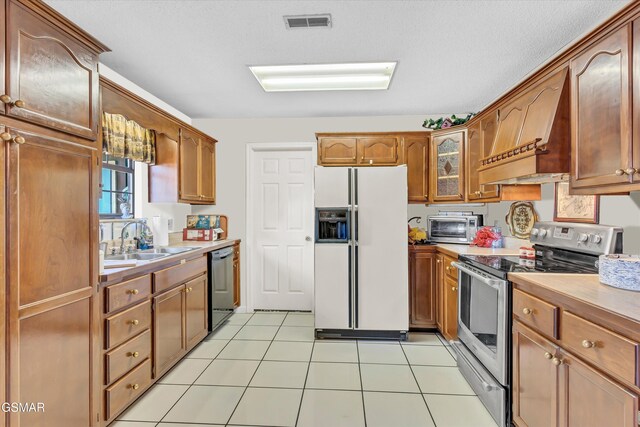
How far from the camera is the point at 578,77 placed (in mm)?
1729

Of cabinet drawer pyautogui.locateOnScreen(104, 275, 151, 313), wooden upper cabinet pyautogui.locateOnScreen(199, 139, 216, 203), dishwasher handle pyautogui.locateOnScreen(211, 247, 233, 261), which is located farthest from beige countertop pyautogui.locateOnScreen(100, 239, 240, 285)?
wooden upper cabinet pyautogui.locateOnScreen(199, 139, 216, 203)

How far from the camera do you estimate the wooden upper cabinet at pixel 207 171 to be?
370 centimetres

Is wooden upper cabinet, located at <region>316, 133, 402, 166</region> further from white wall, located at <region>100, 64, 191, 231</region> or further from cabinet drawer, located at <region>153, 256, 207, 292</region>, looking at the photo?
white wall, located at <region>100, 64, 191, 231</region>

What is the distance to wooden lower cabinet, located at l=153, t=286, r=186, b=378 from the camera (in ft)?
7.47

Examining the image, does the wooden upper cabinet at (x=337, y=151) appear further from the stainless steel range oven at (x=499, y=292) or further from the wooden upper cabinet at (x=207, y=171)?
the stainless steel range oven at (x=499, y=292)

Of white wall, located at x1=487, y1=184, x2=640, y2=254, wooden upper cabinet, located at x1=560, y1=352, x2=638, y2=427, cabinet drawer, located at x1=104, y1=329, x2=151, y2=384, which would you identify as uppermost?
white wall, located at x1=487, y1=184, x2=640, y2=254

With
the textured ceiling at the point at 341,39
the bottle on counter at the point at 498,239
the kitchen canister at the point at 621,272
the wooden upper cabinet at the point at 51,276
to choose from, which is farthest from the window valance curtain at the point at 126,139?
the bottle on counter at the point at 498,239

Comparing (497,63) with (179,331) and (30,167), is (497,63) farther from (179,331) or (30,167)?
(179,331)

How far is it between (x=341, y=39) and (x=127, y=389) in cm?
266

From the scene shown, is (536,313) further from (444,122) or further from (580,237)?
(444,122)

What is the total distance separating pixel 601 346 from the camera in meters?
1.19

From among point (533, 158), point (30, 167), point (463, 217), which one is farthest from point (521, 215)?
point (30, 167)

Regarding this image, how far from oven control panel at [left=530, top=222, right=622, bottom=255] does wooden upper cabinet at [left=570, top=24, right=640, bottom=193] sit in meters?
0.34

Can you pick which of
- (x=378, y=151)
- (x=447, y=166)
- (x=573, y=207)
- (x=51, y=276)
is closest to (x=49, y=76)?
(x=51, y=276)
